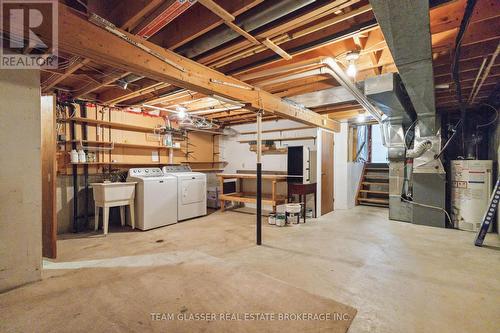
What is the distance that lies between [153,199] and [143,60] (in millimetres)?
2771

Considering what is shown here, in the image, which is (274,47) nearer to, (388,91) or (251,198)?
(388,91)

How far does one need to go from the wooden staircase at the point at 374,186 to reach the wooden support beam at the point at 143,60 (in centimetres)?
483

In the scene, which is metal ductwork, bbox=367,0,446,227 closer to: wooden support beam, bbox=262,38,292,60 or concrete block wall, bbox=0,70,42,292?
wooden support beam, bbox=262,38,292,60

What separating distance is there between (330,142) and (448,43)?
3409 mm

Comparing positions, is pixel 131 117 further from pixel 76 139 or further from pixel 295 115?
Answer: pixel 295 115

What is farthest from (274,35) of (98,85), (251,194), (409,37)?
(251,194)

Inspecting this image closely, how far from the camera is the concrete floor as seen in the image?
1.76m

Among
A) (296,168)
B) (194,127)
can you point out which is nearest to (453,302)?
(296,168)

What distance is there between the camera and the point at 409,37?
1.67 m

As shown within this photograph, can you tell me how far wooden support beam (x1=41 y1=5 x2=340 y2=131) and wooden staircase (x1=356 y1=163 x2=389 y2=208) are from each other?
483 centimetres

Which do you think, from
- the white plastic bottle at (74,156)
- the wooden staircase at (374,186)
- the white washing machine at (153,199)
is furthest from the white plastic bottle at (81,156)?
the wooden staircase at (374,186)

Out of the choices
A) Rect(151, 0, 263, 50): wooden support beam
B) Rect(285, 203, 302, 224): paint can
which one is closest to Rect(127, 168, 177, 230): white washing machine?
Rect(285, 203, 302, 224): paint can

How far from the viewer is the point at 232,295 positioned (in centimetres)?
207

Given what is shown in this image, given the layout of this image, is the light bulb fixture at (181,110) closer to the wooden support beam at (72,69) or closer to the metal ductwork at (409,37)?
the wooden support beam at (72,69)
